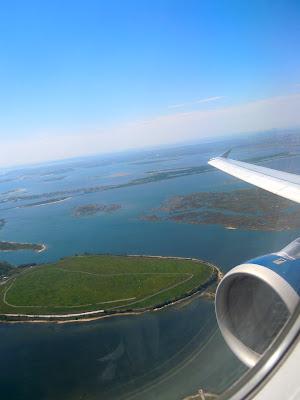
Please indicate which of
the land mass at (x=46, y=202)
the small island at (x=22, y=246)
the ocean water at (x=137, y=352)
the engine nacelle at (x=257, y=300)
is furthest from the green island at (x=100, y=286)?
the land mass at (x=46, y=202)

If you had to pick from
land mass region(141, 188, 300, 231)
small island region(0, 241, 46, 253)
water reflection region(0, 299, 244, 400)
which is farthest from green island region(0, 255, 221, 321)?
land mass region(141, 188, 300, 231)

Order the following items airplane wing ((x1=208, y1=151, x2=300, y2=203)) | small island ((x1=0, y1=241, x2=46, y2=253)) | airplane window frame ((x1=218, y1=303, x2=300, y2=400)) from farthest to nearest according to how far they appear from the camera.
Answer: small island ((x1=0, y1=241, x2=46, y2=253)) → airplane wing ((x1=208, y1=151, x2=300, y2=203)) → airplane window frame ((x1=218, y1=303, x2=300, y2=400))

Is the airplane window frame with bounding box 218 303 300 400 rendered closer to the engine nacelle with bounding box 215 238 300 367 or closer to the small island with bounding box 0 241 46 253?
the engine nacelle with bounding box 215 238 300 367

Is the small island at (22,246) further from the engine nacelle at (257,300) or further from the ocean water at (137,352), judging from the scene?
the engine nacelle at (257,300)

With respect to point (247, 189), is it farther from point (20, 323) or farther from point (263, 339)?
point (263, 339)

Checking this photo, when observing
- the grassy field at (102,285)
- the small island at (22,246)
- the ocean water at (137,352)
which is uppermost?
the ocean water at (137,352)

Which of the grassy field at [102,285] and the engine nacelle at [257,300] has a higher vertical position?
the engine nacelle at [257,300]
